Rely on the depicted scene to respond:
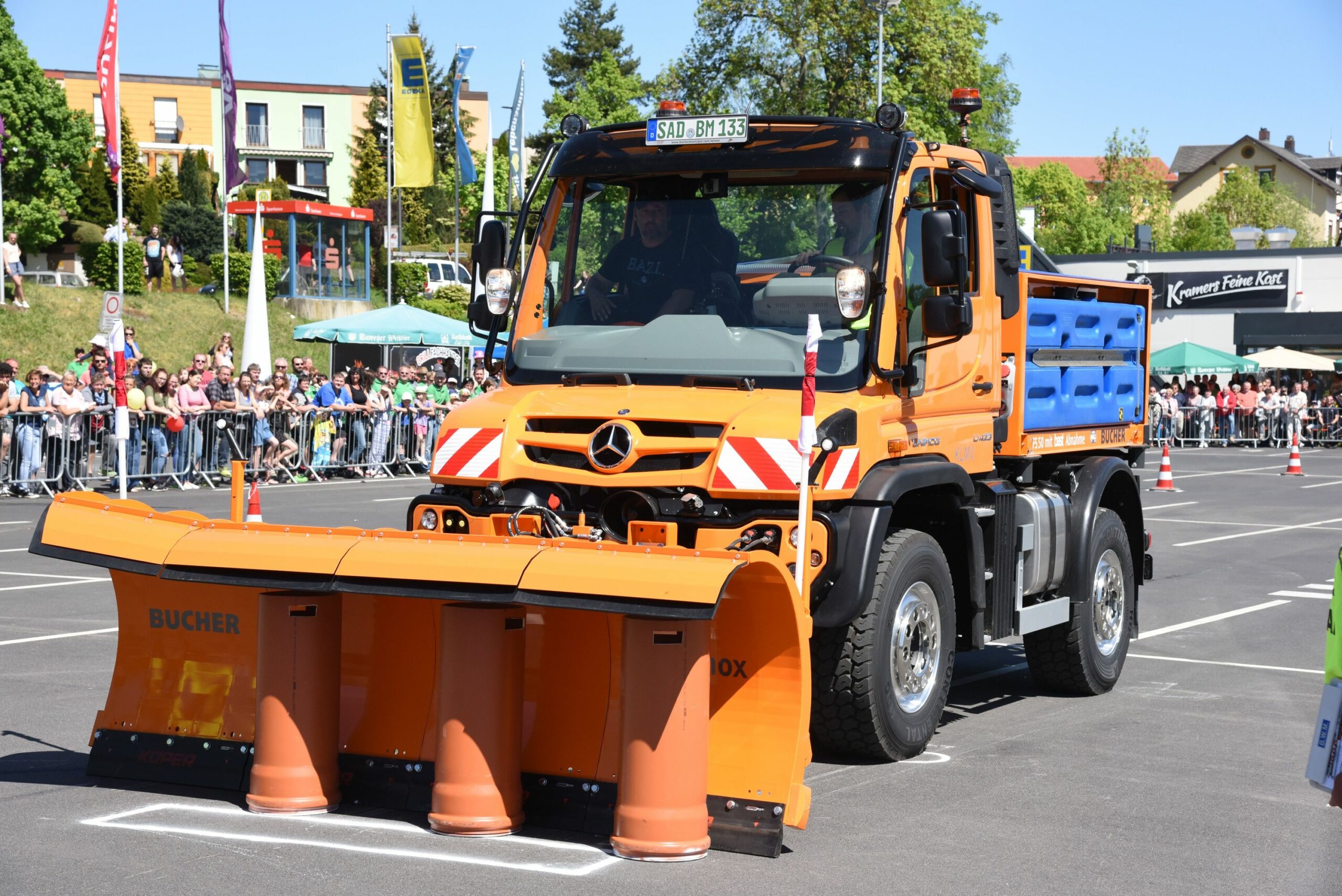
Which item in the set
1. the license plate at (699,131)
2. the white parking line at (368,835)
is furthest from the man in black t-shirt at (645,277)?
the white parking line at (368,835)

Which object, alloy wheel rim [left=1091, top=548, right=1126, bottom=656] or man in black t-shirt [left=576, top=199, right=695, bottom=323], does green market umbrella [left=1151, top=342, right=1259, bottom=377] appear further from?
man in black t-shirt [left=576, top=199, right=695, bottom=323]

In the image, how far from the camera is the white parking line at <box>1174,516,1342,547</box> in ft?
65.0

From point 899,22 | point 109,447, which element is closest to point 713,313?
point 109,447

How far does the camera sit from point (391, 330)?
3172 centimetres

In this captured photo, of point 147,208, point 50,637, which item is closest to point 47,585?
point 50,637

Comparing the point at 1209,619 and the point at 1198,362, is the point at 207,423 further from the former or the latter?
the point at 1198,362

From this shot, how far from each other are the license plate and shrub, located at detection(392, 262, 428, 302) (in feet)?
180

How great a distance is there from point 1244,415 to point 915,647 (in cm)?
4253

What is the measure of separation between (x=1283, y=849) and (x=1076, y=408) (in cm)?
393

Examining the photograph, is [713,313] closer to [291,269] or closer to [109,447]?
[109,447]

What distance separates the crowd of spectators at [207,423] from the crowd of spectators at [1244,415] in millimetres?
25969

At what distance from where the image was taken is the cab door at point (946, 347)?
303 inches

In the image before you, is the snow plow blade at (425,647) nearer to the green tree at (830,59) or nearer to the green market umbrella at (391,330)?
the green market umbrella at (391,330)

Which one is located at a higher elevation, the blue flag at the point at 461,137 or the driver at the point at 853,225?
the blue flag at the point at 461,137
